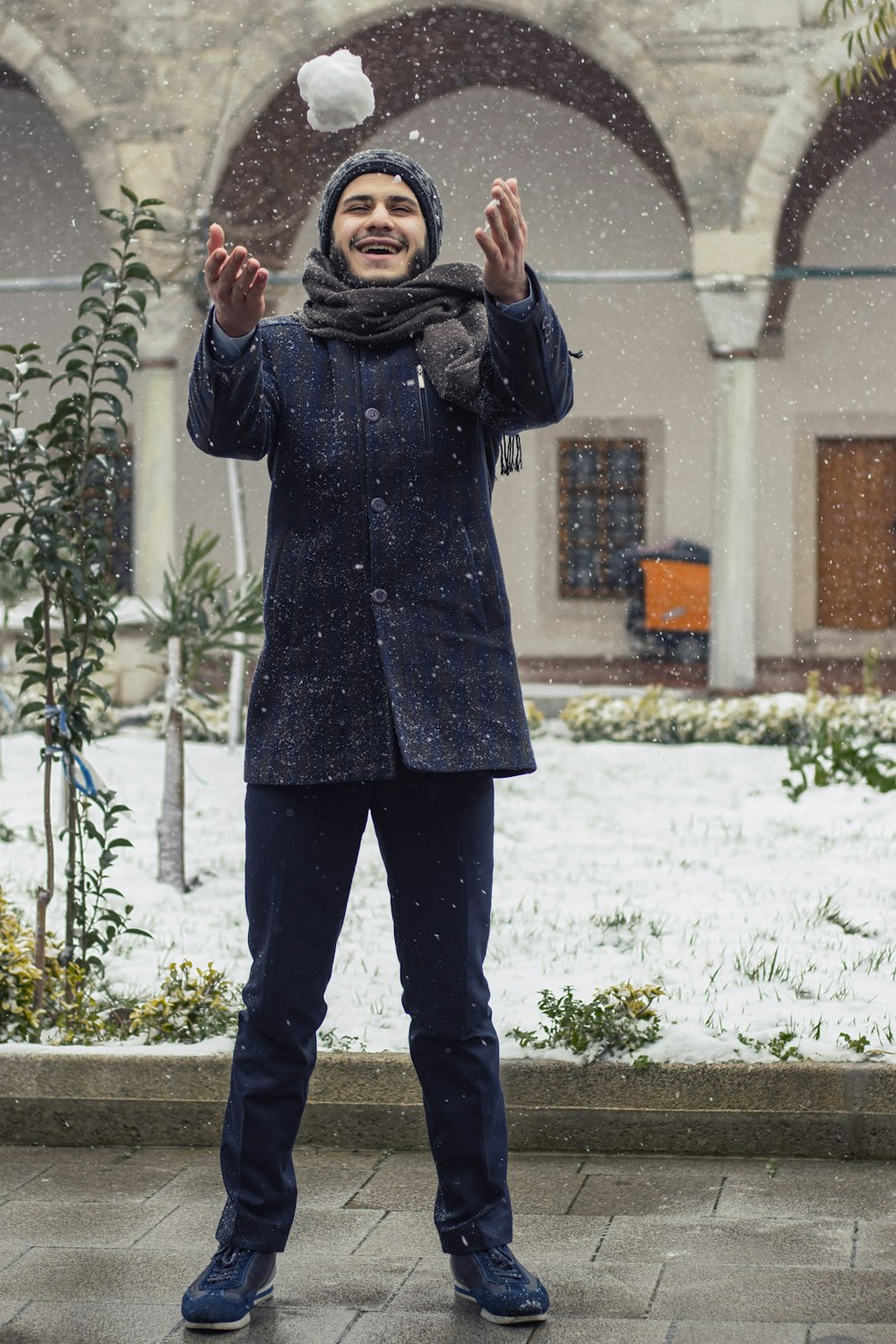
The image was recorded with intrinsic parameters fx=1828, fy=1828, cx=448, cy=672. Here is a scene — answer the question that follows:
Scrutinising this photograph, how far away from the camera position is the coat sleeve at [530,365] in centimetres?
274

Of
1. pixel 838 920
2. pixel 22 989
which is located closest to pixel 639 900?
pixel 838 920

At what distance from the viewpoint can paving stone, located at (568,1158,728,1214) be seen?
3.53m

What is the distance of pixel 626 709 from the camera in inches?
450

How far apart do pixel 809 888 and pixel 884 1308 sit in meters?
3.24

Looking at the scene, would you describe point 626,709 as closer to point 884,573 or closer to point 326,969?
point 884,573

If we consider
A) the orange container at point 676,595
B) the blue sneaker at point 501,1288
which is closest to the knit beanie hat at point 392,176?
the blue sneaker at point 501,1288

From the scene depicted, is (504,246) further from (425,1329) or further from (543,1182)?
(543,1182)

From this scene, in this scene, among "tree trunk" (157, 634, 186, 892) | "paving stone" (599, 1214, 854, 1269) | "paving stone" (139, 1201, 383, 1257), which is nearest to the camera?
"paving stone" (599, 1214, 854, 1269)

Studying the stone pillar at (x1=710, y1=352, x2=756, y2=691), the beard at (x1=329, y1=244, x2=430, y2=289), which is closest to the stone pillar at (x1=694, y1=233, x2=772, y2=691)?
the stone pillar at (x1=710, y1=352, x2=756, y2=691)

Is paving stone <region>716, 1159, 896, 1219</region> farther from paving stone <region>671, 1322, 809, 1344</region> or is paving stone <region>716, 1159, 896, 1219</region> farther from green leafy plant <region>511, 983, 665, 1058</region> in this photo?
paving stone <region>671, 1322, 809, 1344</region>

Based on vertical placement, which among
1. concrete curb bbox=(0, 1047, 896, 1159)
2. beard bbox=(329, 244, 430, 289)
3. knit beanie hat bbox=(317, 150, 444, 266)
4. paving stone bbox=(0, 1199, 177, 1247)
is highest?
knit beanie hat bbox=(317, 150, 444, 266)

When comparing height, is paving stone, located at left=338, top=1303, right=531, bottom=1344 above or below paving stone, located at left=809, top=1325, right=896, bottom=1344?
below

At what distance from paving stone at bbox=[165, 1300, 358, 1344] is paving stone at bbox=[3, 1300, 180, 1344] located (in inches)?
2.0

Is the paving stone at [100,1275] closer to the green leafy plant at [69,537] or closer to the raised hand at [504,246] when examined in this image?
the green leafy plant at [69,537]
